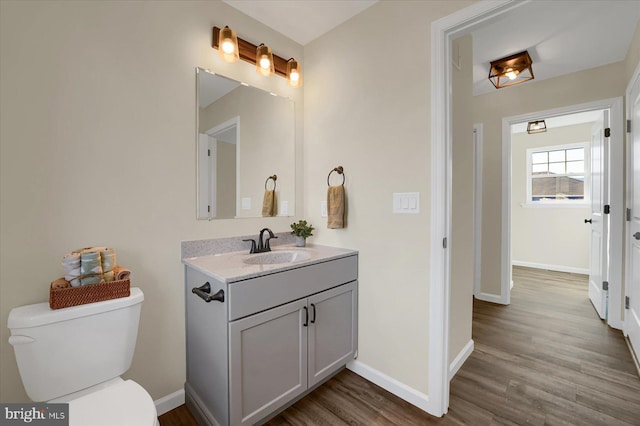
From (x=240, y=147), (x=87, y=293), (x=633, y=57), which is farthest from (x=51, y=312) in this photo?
(x=633, y=57)

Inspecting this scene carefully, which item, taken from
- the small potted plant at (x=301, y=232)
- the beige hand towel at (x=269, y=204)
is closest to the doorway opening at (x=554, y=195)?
the small potted plant at (x=301, y=232)

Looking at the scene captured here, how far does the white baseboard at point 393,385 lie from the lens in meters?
1.57

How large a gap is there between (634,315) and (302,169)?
264 cm

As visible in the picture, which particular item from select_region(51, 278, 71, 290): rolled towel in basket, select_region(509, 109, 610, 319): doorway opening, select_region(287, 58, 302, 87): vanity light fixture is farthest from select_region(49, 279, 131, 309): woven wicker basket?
select_region(509, 109, 610, 319): doorway opening

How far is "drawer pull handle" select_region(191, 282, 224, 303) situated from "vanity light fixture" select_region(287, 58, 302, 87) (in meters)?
1.56

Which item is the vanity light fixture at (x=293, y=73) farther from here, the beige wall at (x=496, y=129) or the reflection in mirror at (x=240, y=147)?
the beige wall at (x=496, y=129)

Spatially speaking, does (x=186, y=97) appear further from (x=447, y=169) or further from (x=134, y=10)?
(x=447, y=169)

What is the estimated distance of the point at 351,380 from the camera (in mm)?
1823

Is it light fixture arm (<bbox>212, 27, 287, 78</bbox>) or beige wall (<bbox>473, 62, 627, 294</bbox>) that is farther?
beige wall (<bbox>473, 62, 627, 294</bbox>)

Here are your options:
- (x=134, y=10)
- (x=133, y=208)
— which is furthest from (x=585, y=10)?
(x=133, y=208)

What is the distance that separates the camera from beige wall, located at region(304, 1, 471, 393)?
5.13ft

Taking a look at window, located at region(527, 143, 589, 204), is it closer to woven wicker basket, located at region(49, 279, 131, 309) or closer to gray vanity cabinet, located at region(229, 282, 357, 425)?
gray vanity cabinet, located at region(229, 282, 357, 425)

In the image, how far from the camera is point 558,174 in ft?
15.5

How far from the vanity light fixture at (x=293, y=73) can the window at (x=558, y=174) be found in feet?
15.6
